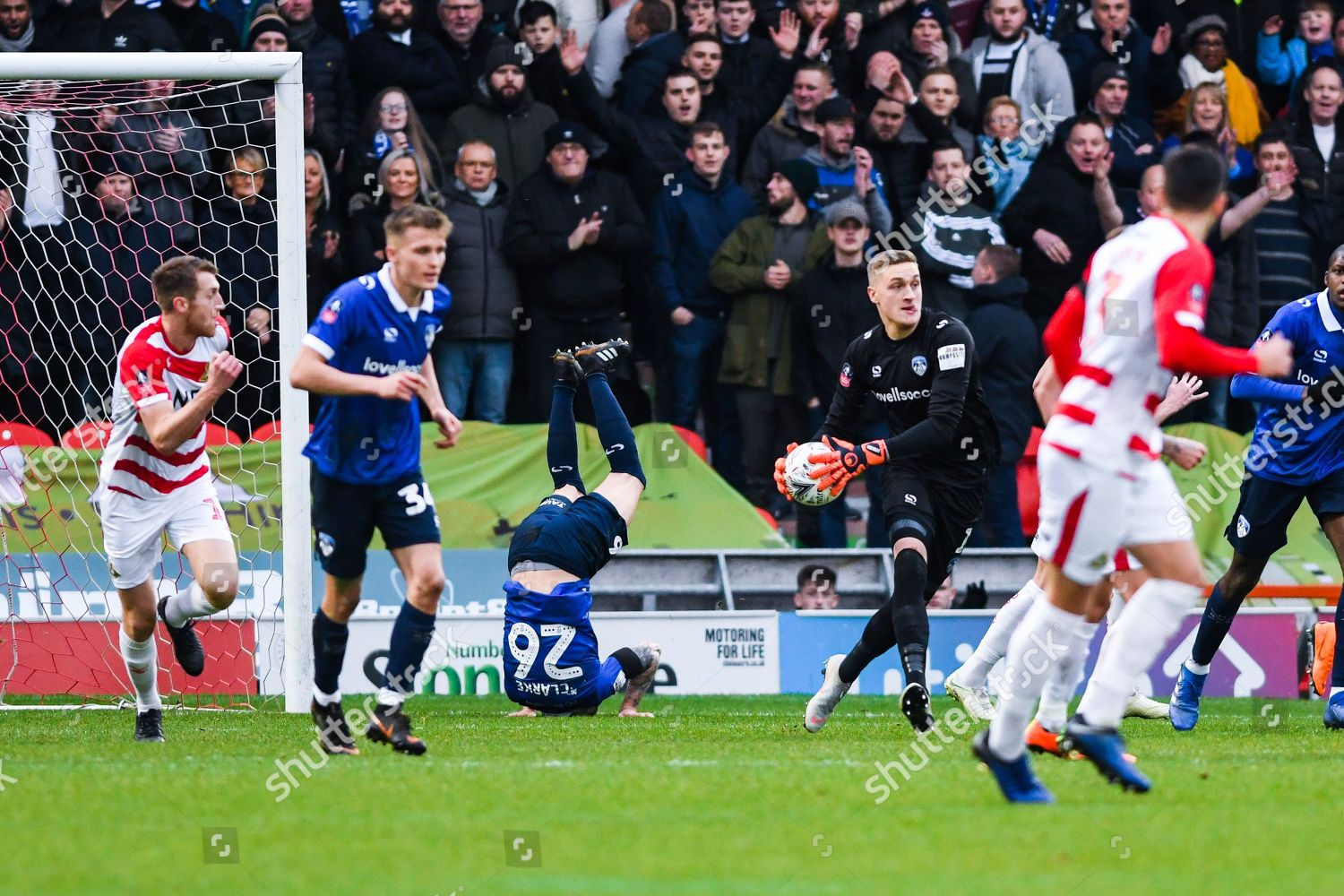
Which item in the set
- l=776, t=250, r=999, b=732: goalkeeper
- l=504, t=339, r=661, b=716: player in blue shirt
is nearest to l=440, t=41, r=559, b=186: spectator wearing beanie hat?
l=504, t=339, r=661, b=716: player in blue shirt

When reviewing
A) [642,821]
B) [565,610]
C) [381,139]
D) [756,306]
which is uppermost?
[381,139]

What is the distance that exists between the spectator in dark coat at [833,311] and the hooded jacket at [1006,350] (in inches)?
33.2

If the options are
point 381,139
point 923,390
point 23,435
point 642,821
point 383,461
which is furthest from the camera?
point 381,139

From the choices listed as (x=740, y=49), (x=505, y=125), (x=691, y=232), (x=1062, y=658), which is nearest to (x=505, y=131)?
(x=505, y=125)

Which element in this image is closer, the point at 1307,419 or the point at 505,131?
the point at 1307,419

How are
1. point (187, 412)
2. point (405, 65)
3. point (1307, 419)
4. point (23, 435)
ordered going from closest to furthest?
point (187, 412) → point (1307, 419) → point (23, 435) → point (405, 65)

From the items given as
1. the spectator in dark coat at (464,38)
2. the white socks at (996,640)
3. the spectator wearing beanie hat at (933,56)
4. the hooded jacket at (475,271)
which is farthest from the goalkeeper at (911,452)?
the spectator wearing beanie hat at (933,56)

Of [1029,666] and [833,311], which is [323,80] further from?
[1029,666]

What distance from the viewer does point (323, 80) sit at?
42.9 ft

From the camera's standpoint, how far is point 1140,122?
1477 centimetres

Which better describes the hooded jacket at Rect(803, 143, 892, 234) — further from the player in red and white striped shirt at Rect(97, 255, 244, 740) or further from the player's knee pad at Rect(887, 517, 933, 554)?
the player in red and white striped shirt at Rect(97, 255, 244, 740)

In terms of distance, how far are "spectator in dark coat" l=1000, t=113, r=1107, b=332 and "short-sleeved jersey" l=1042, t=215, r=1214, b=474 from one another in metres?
8.39

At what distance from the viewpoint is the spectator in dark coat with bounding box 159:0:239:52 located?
43.0 ft

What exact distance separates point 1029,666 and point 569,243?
25.7 ft
